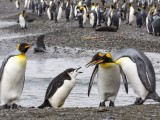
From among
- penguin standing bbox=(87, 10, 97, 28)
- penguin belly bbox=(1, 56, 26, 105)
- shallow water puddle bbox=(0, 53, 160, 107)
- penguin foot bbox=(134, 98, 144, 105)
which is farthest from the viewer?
penguin standing bbox=(87, 10, 97, 28)

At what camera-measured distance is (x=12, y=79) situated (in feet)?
27.0

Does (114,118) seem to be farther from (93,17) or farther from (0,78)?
(93,17)

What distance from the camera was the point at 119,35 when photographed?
22.0 meters

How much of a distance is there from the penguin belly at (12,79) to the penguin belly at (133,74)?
1457 millimetres

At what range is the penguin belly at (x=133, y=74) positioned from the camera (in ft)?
26.0

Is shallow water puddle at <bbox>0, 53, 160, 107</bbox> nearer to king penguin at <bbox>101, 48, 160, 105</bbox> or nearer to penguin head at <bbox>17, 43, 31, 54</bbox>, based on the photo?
penguin head at <bbox>17, 43, 31, 54</bbox>

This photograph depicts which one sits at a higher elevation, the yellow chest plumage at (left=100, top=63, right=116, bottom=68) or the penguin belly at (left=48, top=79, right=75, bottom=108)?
the yellow chest plumage at (left=100, top=63, right=116, bottom=68)

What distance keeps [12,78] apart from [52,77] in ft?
18.2

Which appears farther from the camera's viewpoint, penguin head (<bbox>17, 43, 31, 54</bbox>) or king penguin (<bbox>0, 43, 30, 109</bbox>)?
penguin head (<bbox>17, 43, 31, 54</bbox>)

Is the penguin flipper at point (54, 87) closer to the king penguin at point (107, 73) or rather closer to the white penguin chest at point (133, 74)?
the king penguin at point (107, 73)

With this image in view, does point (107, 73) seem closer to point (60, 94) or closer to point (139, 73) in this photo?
point (139, 73)

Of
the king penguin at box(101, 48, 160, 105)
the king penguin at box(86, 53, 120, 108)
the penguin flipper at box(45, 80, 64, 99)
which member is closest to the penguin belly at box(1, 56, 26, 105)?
the penguin flipper at box(45, 80, 64, 99)

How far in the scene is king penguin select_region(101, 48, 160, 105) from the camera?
25.8 ft

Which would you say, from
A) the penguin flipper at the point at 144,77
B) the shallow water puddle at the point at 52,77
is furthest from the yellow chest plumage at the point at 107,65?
the shallow water puddle at the point at 52,77
